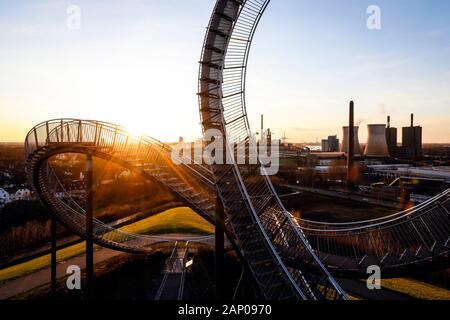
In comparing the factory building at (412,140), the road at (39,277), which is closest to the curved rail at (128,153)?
the road at (39,277)

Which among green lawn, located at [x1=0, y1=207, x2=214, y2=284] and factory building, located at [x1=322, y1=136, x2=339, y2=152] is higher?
factory building, located at [x1=322, y1=136, x2=339, y2=152]

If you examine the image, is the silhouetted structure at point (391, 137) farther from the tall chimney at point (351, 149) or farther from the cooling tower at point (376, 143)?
the tall chimney at point (351, 149)

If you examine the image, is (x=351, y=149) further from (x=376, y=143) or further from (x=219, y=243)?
(x=219, y=243)

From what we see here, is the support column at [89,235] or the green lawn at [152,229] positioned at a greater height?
the support column at [89,235]

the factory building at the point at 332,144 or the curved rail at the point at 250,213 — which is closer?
the curved rail at the point at 250,213

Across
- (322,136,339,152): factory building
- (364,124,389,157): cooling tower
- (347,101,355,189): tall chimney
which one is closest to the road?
(347,101,355,189): tall chimney

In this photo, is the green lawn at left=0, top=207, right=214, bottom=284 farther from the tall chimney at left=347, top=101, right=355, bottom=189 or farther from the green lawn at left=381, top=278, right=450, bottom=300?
the tall chimney at left=347, top=101, right=355, bottom=189

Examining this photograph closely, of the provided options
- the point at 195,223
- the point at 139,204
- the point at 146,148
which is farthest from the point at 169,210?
the point at 146,148
